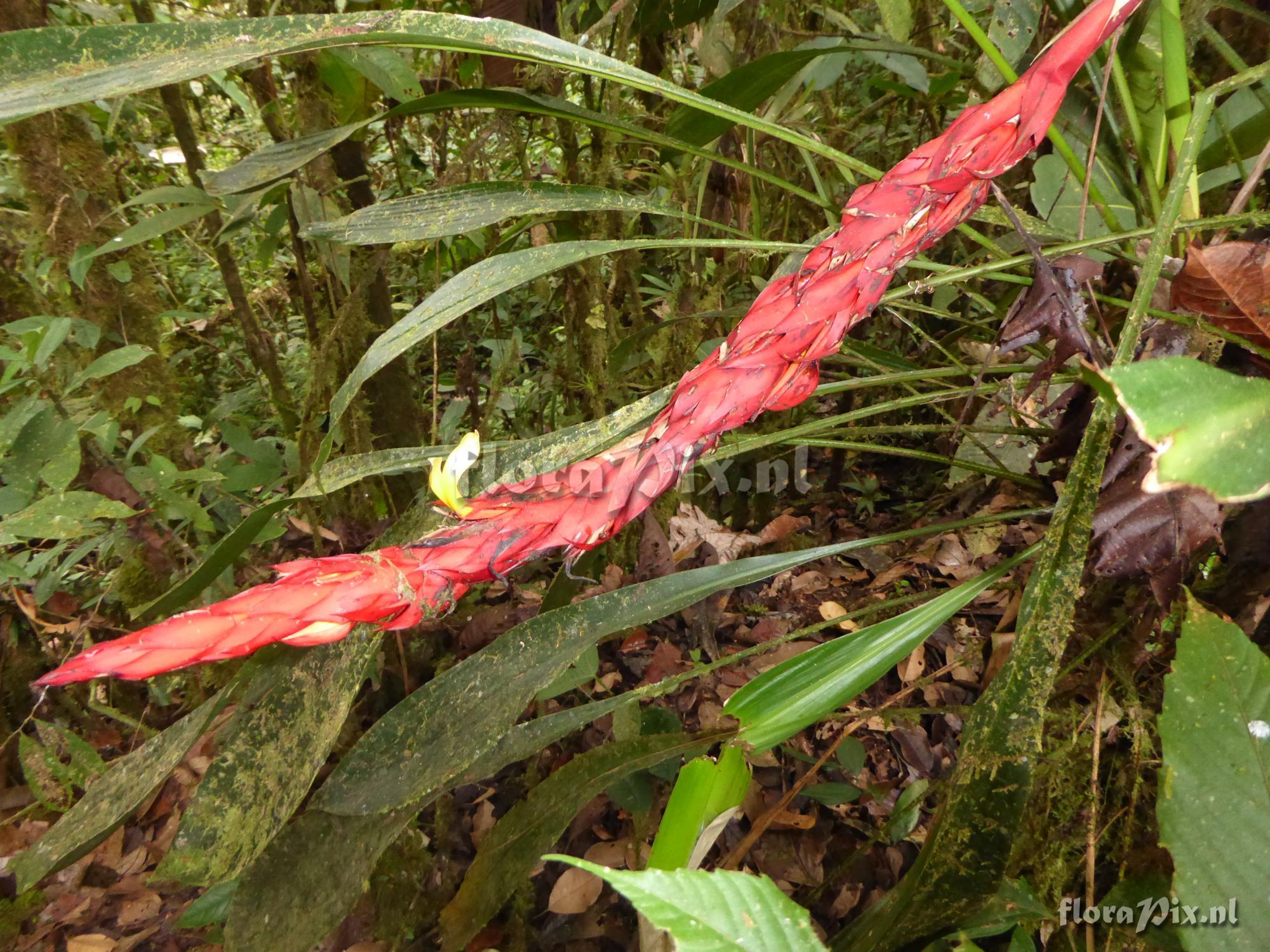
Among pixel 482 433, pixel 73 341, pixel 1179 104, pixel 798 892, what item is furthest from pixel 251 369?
pixel 1179 104

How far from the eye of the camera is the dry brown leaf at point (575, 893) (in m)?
0.90

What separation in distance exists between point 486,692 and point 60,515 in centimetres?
50

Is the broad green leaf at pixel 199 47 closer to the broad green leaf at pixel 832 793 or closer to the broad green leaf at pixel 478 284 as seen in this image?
the broad green leaf at pixel 478 284

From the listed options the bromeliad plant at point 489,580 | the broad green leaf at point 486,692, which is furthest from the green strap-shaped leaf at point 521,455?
the broad green leaf at point 486,692

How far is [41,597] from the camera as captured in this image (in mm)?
962

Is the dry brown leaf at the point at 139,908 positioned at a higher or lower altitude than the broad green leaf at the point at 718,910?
lower

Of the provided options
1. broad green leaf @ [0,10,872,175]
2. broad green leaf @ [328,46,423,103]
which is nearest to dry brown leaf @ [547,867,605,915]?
broad green leaf @ [0,10,872,175]

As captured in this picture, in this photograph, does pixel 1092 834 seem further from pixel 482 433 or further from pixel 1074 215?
pixel 482 433

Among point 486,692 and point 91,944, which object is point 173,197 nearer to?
point 486,692

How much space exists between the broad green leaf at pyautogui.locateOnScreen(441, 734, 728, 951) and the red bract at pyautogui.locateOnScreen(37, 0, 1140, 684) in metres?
0.38

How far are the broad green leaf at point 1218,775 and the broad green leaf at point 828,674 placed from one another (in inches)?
7.1

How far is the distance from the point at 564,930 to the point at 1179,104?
42.0 inches

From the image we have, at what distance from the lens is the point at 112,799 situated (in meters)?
0.58

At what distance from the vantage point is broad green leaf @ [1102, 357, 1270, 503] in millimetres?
262
